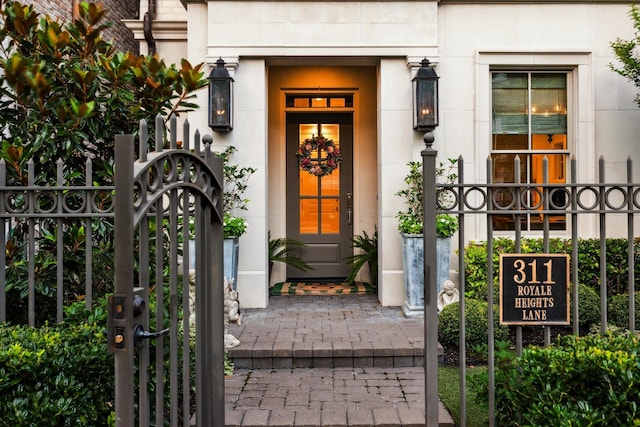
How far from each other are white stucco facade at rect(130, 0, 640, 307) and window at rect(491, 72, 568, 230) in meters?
0.17

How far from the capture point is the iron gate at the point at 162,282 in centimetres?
188

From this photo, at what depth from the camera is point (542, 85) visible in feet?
23.6

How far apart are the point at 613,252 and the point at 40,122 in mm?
6356

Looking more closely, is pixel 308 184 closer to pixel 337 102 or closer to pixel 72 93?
pixel 337 102

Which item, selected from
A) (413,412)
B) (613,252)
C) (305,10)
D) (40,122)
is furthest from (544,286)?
(305,10)

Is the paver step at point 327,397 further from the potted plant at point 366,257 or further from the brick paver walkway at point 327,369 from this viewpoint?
the potted plant at point 366,257

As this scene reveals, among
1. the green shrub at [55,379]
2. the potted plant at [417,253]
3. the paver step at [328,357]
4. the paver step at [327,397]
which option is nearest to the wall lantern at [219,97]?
the potted plant at [417,253]

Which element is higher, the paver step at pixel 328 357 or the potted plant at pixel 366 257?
the potted plant at pixel 366 257

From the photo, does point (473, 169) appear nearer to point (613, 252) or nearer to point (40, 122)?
point (613, 252)

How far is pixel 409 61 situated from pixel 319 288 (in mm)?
3557

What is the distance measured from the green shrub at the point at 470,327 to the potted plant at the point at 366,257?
2613 mm

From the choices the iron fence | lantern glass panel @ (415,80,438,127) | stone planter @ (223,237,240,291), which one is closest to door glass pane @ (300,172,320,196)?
stone planter @ (223,237,240,291)

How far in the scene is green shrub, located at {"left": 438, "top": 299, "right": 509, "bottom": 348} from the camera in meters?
5.13

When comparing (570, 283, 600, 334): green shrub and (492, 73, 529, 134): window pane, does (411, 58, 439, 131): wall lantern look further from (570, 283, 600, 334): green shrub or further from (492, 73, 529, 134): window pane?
(570, 283, 600, 334): green shrub
